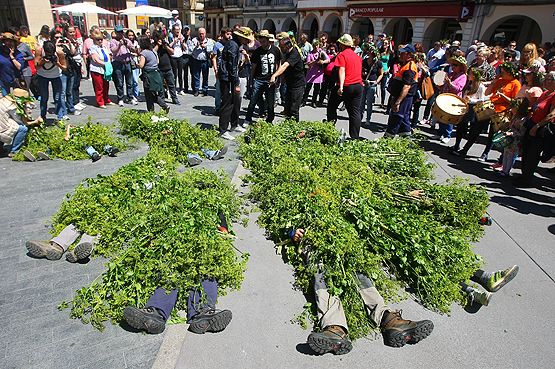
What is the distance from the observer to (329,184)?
488 centimetres

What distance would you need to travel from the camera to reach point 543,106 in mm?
5914

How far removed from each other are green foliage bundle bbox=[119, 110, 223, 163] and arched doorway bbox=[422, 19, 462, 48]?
19017 mm

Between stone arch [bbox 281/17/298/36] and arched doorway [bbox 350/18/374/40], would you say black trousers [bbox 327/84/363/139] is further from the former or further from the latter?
stone arch [bbox 281/17/298/36]

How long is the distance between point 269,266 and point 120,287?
1.50m

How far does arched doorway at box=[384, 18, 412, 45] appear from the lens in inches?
1016

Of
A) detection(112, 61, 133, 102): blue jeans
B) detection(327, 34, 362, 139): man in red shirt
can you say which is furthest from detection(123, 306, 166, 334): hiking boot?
detection(112, 61, 133, 102): blue jeans

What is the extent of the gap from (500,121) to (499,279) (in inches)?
170

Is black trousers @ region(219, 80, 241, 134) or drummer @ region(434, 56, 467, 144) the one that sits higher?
drummer @ region(434, 56, 467, 144)

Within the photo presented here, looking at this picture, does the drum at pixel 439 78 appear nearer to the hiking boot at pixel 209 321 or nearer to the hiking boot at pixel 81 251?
the hiking boot at pixel 209 321

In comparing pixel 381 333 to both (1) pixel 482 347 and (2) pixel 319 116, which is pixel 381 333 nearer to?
(1) pixel 482 347

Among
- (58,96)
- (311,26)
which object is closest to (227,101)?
(58,96)

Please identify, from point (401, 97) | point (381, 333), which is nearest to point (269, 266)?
point (381, 333)

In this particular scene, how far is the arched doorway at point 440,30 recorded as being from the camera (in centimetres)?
2117

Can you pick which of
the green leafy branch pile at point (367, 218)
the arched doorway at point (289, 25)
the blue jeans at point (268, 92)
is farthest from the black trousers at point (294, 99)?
the arched doorway at point (289, 25)
